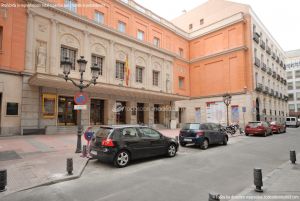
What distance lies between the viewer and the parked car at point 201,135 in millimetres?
12203

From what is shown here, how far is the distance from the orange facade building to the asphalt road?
1092 centimetres

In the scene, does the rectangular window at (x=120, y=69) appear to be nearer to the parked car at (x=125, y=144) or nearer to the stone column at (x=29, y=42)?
the stone column at (x=29, y=42)

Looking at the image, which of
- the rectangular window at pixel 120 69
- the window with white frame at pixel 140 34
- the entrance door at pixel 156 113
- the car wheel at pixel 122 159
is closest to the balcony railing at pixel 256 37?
the window with white frame at pixel 140 34

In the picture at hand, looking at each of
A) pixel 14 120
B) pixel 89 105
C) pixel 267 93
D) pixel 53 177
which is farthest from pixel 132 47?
pixel 267 93

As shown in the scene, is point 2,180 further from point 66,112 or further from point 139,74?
point 139,74

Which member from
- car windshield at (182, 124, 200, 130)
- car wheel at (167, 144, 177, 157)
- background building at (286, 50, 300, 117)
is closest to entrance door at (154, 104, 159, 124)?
car windshield at (182, 124, 200, 130)

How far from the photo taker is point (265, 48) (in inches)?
1368

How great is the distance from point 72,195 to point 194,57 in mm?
31921

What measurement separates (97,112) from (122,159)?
48.1 feet

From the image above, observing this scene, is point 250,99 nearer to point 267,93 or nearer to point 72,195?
point 267,93

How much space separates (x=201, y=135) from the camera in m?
12.2

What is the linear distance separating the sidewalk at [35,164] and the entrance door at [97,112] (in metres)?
9.69

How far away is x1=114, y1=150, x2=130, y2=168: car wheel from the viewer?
25.6 feet

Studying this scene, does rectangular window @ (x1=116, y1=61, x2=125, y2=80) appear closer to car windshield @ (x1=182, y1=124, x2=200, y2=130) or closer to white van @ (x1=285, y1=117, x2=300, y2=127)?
car windshield @ (x1=182, y1=124, x2=200, y2=130)
